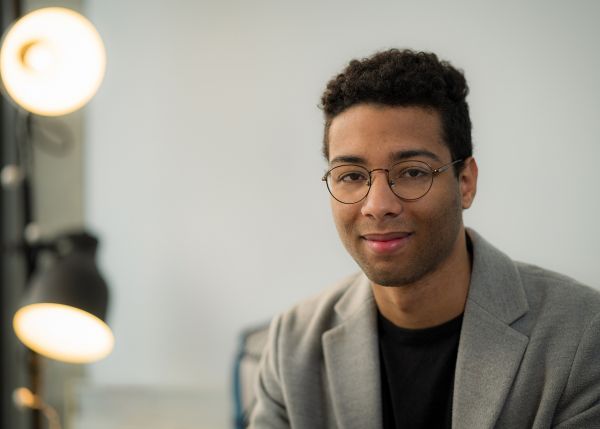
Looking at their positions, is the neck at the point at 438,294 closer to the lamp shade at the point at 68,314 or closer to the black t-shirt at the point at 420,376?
the black t-shirt at the point at 420,376

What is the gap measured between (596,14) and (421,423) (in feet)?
3.28

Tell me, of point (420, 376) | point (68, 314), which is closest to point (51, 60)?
point (68, 314)

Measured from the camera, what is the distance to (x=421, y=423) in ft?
4.41

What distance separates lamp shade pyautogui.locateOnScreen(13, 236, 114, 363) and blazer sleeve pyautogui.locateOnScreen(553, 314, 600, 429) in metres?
1.30

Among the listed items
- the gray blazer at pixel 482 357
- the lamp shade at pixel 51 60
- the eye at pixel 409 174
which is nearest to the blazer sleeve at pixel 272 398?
the gray blazer at pixel 482 357

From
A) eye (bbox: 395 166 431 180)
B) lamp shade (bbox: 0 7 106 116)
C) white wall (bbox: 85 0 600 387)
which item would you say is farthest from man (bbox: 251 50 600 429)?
lamp shade (bbox: 0 7 106 116)

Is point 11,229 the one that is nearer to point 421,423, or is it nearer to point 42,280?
point 42,280

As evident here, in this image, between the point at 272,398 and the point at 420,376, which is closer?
the point at 420,376

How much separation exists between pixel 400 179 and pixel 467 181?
18 cm

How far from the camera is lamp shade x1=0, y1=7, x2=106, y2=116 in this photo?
1.97 m

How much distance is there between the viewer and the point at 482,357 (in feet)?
4.13

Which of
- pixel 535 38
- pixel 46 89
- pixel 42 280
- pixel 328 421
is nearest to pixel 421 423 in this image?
pixel 328 421

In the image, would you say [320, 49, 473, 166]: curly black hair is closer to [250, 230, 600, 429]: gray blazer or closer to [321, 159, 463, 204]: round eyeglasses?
[321, 159, 463, 204]: round eyeglasses

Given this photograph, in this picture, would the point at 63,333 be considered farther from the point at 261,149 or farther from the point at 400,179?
the point at 400,179
